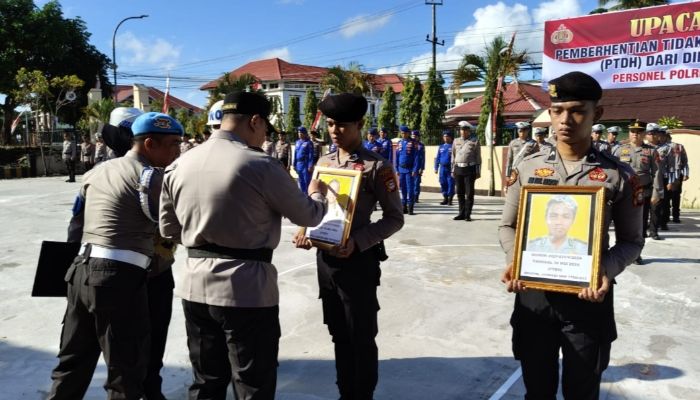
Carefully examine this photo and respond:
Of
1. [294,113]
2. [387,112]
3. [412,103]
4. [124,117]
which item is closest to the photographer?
[124,117]

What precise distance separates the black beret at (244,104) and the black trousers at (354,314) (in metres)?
1.00

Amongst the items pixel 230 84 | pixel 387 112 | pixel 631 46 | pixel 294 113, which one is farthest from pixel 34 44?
pixel 631 46

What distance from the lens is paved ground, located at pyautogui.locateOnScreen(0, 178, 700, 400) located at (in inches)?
138

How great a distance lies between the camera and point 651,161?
7582 mm

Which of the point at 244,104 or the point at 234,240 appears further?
the point at 244,104

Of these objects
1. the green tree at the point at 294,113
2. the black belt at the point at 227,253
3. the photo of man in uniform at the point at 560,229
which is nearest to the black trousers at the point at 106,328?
the black belt at the point at 227,253

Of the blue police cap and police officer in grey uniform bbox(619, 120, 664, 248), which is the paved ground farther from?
the blue police cap

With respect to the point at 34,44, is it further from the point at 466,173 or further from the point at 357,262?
the point at 357,262

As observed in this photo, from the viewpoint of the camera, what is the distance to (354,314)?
3002mm

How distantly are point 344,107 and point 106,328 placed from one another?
1.73 m

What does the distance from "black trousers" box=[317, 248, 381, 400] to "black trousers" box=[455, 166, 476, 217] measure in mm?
7590

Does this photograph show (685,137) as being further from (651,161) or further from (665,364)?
(665,364)

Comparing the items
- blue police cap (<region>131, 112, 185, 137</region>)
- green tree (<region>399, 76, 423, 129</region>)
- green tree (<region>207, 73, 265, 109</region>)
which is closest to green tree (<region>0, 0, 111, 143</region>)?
green tree (<region>207, 73, 265, 109</region>)

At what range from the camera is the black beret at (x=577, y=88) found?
2.22m
